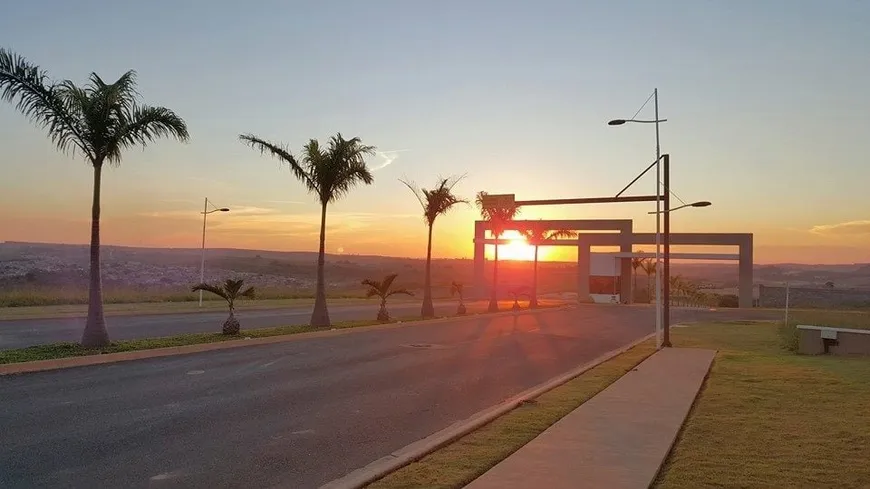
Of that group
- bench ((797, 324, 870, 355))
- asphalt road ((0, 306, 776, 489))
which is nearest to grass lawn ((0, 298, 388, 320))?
asphalt road ((0, 306, 776, 489))

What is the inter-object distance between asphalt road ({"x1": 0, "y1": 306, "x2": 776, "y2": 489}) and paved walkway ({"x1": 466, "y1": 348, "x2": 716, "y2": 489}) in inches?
66.0

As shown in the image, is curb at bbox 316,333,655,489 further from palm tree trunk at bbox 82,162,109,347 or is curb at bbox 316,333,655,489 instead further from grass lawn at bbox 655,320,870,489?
palm tree trunk at bbox 82,162,109,347

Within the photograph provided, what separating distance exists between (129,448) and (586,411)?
20.1ft

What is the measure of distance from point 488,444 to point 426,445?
72 cm

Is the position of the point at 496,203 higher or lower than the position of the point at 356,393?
higher

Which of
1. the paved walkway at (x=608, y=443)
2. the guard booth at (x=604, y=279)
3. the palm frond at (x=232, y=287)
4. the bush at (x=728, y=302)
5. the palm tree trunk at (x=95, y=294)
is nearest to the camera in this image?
the paved walkway at (x=608, y=443)

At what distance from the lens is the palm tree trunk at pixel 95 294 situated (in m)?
16.9

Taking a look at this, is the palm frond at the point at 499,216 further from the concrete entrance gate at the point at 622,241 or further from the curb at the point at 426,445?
the curb at the point at 426,445

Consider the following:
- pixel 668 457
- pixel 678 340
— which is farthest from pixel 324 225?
pixel 668 457

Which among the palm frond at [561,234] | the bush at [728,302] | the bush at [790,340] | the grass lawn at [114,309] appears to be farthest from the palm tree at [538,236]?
the bush at [790,340]

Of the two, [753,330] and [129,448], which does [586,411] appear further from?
[753,330]

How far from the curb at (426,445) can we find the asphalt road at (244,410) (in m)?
0.22

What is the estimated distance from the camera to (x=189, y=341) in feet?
62.7

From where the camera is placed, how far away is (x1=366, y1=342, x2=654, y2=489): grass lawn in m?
6.68
